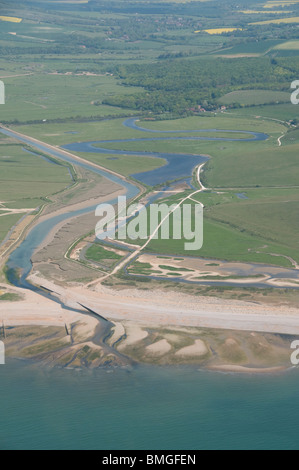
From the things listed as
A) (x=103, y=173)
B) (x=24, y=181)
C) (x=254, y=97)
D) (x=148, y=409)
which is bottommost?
(x=148, y=409)

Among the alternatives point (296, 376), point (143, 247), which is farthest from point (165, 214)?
point (296, 376)

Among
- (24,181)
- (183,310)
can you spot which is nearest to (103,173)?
A: (24,181)

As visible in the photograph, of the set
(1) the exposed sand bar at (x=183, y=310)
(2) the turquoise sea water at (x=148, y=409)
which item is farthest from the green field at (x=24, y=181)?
(2) the turquoise sea water at (x=148, y=409)

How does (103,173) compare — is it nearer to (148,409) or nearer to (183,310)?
(183,310)

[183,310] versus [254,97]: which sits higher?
[254,97]

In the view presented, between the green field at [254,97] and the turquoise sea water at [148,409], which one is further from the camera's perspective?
the green field at [254,97]

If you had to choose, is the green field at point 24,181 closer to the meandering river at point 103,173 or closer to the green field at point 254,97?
the meandering river at point 103,173

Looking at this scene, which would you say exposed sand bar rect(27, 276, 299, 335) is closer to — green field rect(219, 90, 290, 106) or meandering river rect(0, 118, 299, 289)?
meandering river rect(0, 118, 299, 289)

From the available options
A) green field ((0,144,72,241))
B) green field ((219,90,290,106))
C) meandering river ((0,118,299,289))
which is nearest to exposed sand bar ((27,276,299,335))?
meandering river ((0,118,299,289))

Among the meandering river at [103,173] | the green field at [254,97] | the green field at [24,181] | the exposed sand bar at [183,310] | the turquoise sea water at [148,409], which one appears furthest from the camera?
the green field at [254,97]
